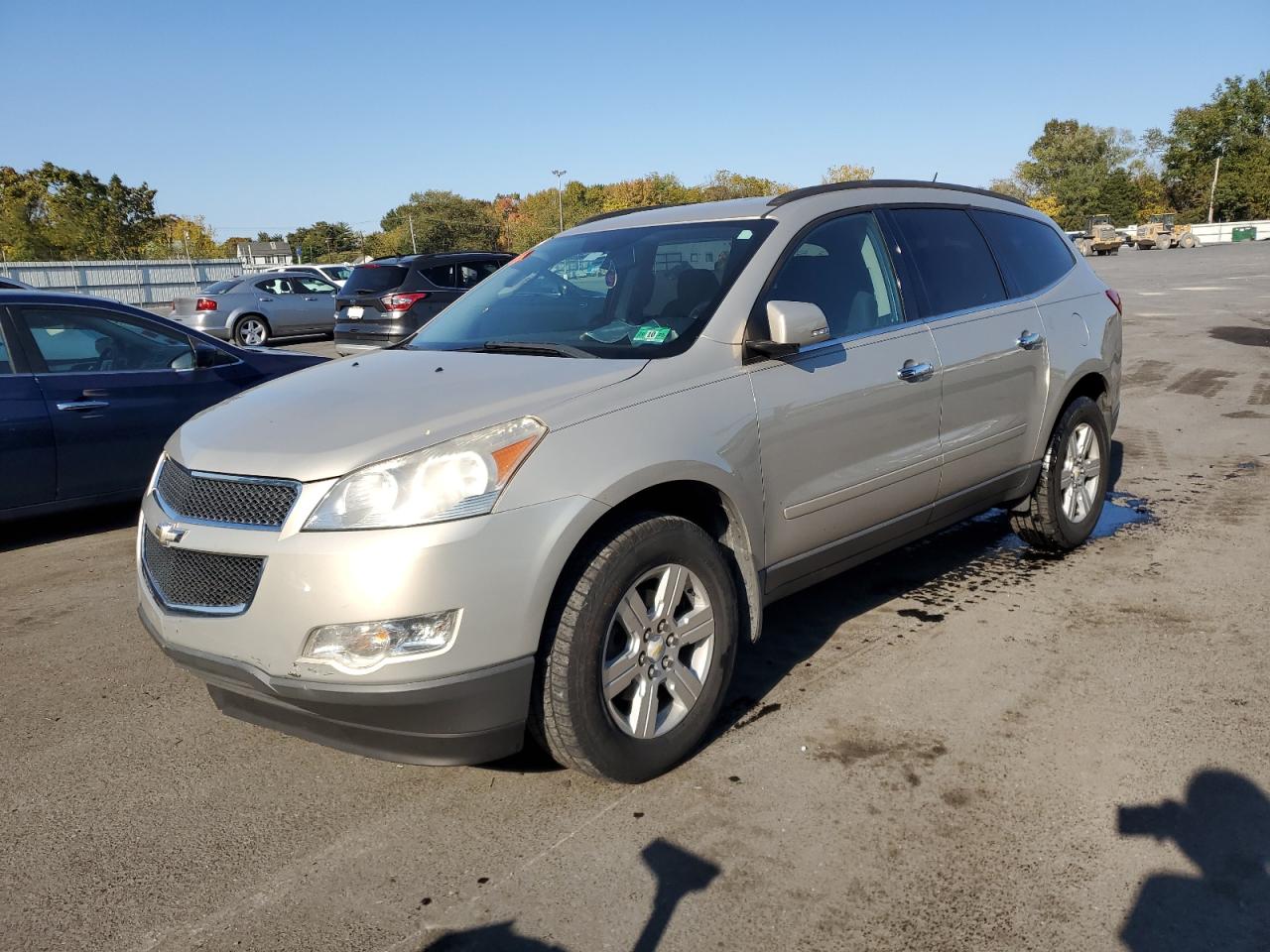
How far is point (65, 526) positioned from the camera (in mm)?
6852

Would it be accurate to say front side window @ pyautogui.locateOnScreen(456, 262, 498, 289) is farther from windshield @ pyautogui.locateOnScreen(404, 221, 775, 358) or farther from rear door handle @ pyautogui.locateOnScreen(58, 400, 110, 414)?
windshield @ pyautogui.locateOnScreen(404, 221, 775, 358)

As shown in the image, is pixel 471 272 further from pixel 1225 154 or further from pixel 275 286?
pixel 1225 154

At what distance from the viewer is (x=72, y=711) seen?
388cm

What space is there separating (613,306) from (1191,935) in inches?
106

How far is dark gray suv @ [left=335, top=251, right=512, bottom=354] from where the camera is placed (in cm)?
1416

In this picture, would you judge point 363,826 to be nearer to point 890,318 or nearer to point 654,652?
point 654,652

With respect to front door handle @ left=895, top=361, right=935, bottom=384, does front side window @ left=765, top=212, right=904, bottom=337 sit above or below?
above

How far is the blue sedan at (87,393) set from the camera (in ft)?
19.6

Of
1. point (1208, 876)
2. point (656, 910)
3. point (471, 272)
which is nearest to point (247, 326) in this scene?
point (471, 272)

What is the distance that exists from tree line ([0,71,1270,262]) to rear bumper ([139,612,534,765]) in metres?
54.2

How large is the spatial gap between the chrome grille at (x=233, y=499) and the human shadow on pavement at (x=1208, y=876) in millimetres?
2404

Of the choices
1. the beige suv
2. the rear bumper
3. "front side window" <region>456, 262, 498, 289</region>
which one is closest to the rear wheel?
"front side window" <region>456, 262, 498, 289</region>

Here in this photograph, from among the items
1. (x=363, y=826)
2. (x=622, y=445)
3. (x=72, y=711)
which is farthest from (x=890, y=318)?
(x=72, y=711)

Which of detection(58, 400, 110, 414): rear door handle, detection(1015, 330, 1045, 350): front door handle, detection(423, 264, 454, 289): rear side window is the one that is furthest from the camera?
detection(423, 264, 454, 289): rear side window
